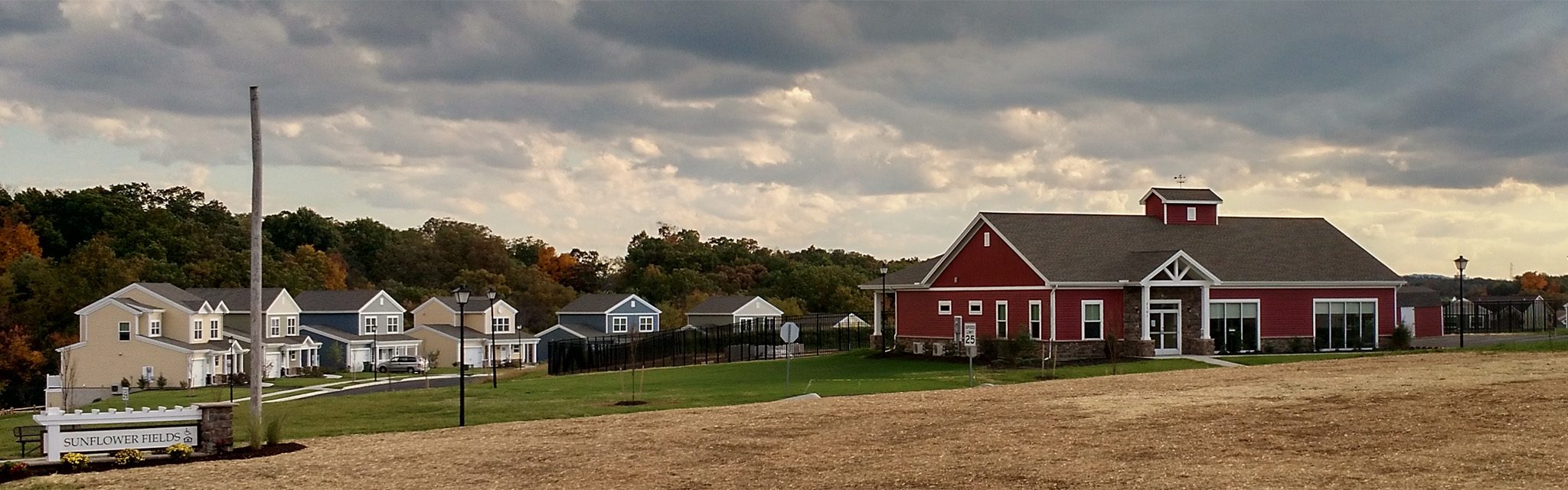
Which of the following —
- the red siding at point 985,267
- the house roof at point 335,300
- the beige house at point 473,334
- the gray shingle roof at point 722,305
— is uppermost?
Result: the red siding at point 985,267

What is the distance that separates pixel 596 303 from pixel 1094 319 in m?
64.6

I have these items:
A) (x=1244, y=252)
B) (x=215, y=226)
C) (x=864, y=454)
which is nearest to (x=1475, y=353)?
(x=1244, y=252)

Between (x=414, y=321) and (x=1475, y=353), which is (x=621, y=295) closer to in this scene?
(x=414, y=321)

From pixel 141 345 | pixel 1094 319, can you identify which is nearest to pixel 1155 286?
pixel 1094 319

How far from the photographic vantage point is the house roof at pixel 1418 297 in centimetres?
7650

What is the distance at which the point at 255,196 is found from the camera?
25.0 m

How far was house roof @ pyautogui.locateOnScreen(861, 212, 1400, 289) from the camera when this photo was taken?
157 feet

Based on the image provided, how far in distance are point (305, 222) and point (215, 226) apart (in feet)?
30.7

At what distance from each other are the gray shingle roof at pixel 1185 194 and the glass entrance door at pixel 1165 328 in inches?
330

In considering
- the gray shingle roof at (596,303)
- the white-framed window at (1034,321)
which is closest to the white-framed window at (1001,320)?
the white-framed window at (1034,321)

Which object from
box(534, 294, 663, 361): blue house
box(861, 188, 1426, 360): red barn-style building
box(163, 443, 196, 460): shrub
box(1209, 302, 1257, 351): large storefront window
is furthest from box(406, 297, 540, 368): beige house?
box(163, 443, 196, 460): shrub

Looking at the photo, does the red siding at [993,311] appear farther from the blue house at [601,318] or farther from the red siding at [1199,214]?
the blue house at [601,318]

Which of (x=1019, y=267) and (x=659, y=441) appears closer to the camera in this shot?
(x=659, y=441)

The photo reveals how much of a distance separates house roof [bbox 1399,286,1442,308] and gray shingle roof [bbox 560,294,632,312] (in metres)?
53.9
